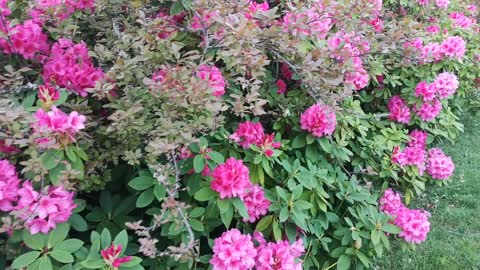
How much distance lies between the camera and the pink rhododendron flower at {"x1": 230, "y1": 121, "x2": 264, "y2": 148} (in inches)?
78.0

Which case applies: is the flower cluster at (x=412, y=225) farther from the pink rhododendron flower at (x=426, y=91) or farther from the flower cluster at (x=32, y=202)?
the flower cluster at (x=32, y=202)

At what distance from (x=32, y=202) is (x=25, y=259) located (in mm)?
182

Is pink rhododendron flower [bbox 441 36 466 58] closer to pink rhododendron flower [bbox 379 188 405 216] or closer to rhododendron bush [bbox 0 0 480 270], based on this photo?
rhododendron bush [bbox 0 0 480 270]

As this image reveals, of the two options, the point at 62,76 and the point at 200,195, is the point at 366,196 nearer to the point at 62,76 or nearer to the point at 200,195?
the point at 200,195

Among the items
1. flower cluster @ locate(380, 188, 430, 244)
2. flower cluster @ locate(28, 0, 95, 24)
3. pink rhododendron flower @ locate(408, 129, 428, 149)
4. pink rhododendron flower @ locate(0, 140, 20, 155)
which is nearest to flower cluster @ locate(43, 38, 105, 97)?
flower cluster @ locate(28, 0, 95, 24)

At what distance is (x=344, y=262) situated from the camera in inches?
85.7

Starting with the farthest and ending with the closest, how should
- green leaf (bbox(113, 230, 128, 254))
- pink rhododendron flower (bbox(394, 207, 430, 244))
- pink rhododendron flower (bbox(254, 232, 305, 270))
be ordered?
pink rhododendron flower (bbox(394, 207, 430, 244))
pink rhododendron flower (bbox(254, 232, 305, 270))
green leaf (bbox(113, 230, 128, 254))

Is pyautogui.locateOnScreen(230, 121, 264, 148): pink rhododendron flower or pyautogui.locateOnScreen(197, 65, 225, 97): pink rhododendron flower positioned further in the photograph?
pyautogui.locateOnScreen(230, 121, 264, 148): pink rhododendron flower

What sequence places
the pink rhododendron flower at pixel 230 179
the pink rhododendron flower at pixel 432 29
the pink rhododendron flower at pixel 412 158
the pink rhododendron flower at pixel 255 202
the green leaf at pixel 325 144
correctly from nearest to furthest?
the pink rhododendron flower at pixel 230 179
the pink rhododendron flower at pixel 255 202
the green leaf at pixel 325 144
the pink rhododendron flower at pixel 412 158
the pink rhododendron flower at pixel 432 29

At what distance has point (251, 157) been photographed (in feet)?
6.53

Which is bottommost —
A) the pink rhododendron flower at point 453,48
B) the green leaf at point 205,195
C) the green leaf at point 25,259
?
the pink rhododendron flower at point 453,48

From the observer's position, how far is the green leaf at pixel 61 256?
144 centimetres

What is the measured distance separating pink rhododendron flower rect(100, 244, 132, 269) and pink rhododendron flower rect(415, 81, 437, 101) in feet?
7.32

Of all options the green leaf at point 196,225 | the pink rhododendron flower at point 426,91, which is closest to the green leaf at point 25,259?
the green leaf at point 196,225
